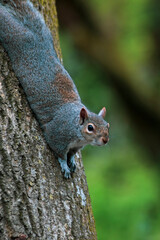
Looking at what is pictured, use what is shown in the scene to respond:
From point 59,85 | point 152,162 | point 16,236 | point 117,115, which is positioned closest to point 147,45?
point 117,115

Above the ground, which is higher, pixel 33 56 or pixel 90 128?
pixel 33 56

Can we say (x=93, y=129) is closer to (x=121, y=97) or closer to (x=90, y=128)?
(x=90, y=128)

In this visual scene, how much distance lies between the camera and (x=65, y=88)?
3.08 m

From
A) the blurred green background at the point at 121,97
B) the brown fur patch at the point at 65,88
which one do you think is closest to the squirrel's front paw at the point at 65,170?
the brown fur patch at the point at 65,88

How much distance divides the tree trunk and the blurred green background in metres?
2.20

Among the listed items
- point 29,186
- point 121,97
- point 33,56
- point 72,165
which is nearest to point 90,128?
point 72,165

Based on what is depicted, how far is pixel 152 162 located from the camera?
24.3ft

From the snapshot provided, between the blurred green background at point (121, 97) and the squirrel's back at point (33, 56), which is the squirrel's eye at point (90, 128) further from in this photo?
the blurred green background at point (121, 97)

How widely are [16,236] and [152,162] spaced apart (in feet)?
18.1

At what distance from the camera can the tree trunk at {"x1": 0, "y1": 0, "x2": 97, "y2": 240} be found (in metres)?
2.23

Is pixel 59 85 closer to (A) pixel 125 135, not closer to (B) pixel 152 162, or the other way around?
(B) pixel 152 162

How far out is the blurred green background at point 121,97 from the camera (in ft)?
16.1

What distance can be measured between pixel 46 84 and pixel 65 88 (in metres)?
0.18

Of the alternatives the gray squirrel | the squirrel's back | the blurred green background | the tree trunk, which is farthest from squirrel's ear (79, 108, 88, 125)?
the blurred green background
